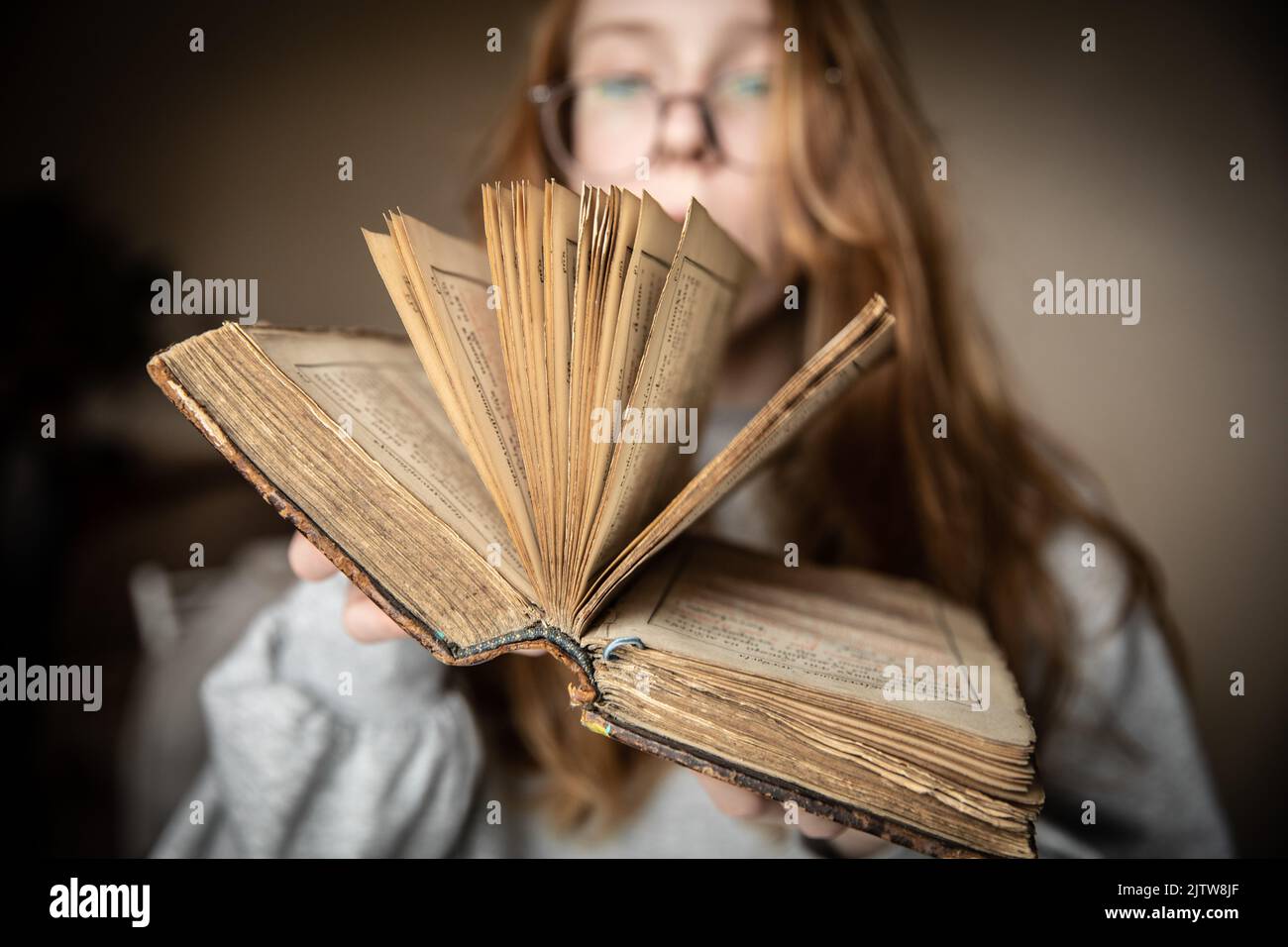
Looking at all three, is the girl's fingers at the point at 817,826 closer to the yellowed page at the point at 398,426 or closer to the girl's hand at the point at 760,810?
the girl's hand at the point at 760,810

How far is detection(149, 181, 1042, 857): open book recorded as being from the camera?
25.5 inches

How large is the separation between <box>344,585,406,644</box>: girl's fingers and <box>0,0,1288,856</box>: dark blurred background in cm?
90

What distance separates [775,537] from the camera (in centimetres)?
146

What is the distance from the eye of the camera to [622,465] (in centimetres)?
65

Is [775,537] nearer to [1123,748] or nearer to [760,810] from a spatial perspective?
[1123,748]

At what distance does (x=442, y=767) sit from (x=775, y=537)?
625 millimetres

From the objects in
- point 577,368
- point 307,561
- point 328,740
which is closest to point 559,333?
point 577,368

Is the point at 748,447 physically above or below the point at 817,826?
above

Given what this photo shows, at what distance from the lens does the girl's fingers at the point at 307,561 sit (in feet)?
2.53
